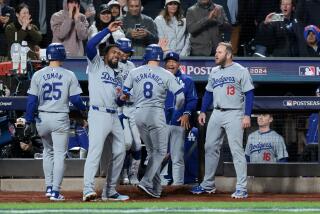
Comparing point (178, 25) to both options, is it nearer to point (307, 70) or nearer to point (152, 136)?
point (307, 70)

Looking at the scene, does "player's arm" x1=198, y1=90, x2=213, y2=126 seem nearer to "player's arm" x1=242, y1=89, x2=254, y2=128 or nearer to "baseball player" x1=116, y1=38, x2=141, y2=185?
"player's arm" x1=242, y1=89, x2=254, y2=128

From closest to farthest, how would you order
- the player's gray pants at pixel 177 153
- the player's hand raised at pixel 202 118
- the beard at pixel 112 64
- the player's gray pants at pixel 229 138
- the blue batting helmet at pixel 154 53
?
the beard at pixel 112 64 < the blue batting helmet at pixel 154 53 < the player's gray pants at pixel 229 138 < the player's hand raised at pixel 202 118 < the player's gray pants at pixel 177 153

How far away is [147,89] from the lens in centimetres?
1030

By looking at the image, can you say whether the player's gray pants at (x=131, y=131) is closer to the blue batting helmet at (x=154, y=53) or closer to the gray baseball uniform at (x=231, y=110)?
the blue batting helmet at (x=154, y=53)

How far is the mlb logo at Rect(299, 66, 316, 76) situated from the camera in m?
13.0

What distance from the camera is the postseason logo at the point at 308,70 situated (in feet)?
42.7

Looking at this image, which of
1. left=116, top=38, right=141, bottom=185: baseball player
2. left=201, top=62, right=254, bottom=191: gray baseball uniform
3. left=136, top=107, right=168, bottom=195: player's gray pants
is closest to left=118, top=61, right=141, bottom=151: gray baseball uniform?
left=116, top=38, right=141, bottom=185: baseball player

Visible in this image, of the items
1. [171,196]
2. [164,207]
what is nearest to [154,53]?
[171,196]

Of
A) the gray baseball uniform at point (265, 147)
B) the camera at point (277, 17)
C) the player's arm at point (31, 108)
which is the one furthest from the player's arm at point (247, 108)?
the camera at point (277, 17)

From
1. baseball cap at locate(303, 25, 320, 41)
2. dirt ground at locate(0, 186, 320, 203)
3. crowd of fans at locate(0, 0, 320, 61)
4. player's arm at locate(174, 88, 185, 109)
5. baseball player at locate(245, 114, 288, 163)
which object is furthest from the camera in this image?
crowd of fans at locate(0, 0, 320, 61)

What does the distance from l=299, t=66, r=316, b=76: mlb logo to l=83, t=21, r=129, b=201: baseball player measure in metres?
3.98

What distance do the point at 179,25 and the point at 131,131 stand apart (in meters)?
2.73

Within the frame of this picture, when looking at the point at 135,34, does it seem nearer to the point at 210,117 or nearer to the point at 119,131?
the point at 210,117

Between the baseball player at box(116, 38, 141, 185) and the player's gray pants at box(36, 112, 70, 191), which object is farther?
the baseball player at box(116, 38, 141, 185)
